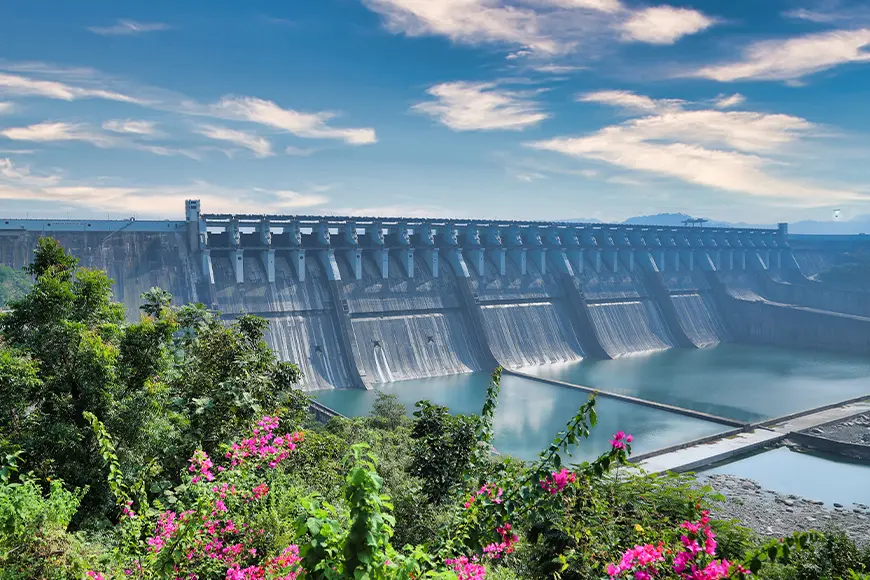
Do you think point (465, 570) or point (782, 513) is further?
point (782, 513)

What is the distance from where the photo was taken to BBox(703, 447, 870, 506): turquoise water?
1892cm

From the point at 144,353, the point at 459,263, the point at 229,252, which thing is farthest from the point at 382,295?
the point at 144,353

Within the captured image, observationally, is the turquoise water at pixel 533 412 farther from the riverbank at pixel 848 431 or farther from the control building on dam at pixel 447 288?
the riverbank at pixel 848 431

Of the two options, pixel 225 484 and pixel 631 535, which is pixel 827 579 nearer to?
pixel 631 535

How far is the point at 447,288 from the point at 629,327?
41.0 feet

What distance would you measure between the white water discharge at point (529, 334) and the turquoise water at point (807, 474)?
13979 millimetres

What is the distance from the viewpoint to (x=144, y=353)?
8203mm

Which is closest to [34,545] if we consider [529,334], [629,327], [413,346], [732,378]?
[413,346]

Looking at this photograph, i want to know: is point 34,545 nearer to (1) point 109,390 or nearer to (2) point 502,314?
(1) point 109,390

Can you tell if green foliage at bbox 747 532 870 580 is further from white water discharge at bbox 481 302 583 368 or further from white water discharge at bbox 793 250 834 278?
white water discharge at bbox 793 250 834 278

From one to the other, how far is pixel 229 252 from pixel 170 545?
92.3 feet

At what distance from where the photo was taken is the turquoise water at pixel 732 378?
27.9m

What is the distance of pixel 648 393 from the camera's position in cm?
2928

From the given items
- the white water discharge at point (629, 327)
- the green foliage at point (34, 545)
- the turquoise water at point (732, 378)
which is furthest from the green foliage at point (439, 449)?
the white water discharge at point (629, 327)
